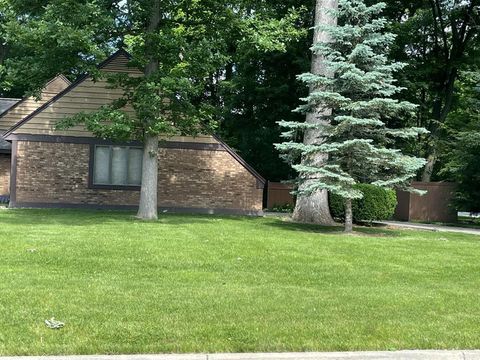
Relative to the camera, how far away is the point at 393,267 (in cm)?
1001

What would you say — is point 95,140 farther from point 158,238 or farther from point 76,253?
point 76,253

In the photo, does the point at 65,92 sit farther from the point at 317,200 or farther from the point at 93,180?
the point at 317,200

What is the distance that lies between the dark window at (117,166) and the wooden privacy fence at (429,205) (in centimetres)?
1296

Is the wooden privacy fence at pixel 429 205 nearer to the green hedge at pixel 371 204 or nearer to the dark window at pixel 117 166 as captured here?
the green hedge at pixel 371 204

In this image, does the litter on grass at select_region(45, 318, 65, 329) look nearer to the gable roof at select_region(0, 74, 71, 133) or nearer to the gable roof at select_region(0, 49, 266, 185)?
the gable roof at select_region(0, 49, 266, 185)

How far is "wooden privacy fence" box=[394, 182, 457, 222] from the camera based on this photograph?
27.6m

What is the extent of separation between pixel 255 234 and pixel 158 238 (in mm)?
2812

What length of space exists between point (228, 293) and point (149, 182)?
1136 centimetres

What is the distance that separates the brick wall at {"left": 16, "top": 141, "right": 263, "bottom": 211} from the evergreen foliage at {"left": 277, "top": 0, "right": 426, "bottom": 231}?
24.4ft

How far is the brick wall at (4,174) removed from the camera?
27375 mm

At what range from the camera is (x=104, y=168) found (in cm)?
2267

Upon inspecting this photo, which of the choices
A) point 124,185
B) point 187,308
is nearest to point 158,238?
point 187,308

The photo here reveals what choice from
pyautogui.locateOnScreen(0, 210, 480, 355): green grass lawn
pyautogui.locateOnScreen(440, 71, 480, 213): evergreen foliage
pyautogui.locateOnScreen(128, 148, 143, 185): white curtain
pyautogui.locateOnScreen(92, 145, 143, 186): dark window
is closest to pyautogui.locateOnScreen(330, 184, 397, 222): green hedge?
pyautogui.locateOnScreen(440, 71, 480, 213): evergreen foliage

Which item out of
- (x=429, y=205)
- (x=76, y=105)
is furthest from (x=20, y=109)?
(x=429, y=205)
